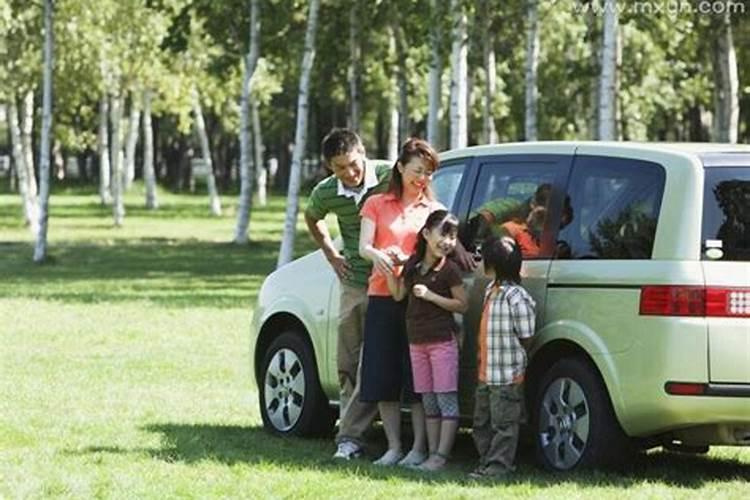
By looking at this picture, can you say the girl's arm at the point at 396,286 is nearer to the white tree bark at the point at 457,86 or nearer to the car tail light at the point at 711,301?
the car tail light at the point at 711,301

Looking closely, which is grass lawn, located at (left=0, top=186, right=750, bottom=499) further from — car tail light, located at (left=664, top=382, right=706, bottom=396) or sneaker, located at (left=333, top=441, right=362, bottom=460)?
car tail light, located at (left=664, top=382, right=706, bottom=396)

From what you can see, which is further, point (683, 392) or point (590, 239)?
point (590, 239)

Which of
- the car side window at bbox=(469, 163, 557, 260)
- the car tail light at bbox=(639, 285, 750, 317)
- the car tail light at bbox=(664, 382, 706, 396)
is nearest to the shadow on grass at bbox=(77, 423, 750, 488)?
the car tail light at bbox=(664, 382, 706, 396)

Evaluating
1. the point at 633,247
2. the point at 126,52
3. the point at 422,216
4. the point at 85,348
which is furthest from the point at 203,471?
the point at 126,52

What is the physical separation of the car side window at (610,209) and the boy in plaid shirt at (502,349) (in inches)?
13.4

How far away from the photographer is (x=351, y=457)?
40.0ft

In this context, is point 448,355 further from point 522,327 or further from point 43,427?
point 43,427

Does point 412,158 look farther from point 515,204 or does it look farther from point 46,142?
point 46,142

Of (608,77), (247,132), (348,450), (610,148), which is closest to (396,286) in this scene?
(348,450)

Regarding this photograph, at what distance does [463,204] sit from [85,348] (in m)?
8.81

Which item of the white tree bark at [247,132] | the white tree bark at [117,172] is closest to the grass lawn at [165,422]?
the white tree bark at [247,132]

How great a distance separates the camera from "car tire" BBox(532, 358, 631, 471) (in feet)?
35.9

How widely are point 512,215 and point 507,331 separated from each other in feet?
2.85

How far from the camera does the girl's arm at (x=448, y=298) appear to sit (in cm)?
1152
